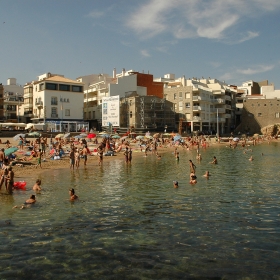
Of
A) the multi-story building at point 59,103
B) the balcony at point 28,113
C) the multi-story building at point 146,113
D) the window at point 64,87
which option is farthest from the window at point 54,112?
the multi-story building at point 146,113

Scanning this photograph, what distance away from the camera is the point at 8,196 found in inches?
610

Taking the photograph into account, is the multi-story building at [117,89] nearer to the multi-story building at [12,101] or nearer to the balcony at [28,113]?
the balcony at [28,113]

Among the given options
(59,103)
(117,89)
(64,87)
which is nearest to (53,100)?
(59,103)

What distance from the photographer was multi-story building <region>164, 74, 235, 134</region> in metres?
71.5


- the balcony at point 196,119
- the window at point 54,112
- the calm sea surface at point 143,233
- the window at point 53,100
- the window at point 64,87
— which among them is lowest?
the calm sea surface at point 143,233

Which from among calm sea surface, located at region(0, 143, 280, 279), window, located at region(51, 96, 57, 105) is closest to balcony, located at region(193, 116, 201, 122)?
window, located at region(51, 96, 57, 105)

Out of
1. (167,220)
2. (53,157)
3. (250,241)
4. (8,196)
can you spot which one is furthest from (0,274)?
(53,157)

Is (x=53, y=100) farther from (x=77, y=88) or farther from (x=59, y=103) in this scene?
(x=77, y=88)

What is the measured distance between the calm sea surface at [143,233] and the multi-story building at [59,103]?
49792 millimetres

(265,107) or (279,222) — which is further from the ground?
(265,107)

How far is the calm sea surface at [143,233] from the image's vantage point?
26.2 ft

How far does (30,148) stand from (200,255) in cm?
3074

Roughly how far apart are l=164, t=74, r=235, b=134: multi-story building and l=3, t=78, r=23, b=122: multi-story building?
3512 cm

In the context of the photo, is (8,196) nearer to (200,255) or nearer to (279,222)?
(200,255)
